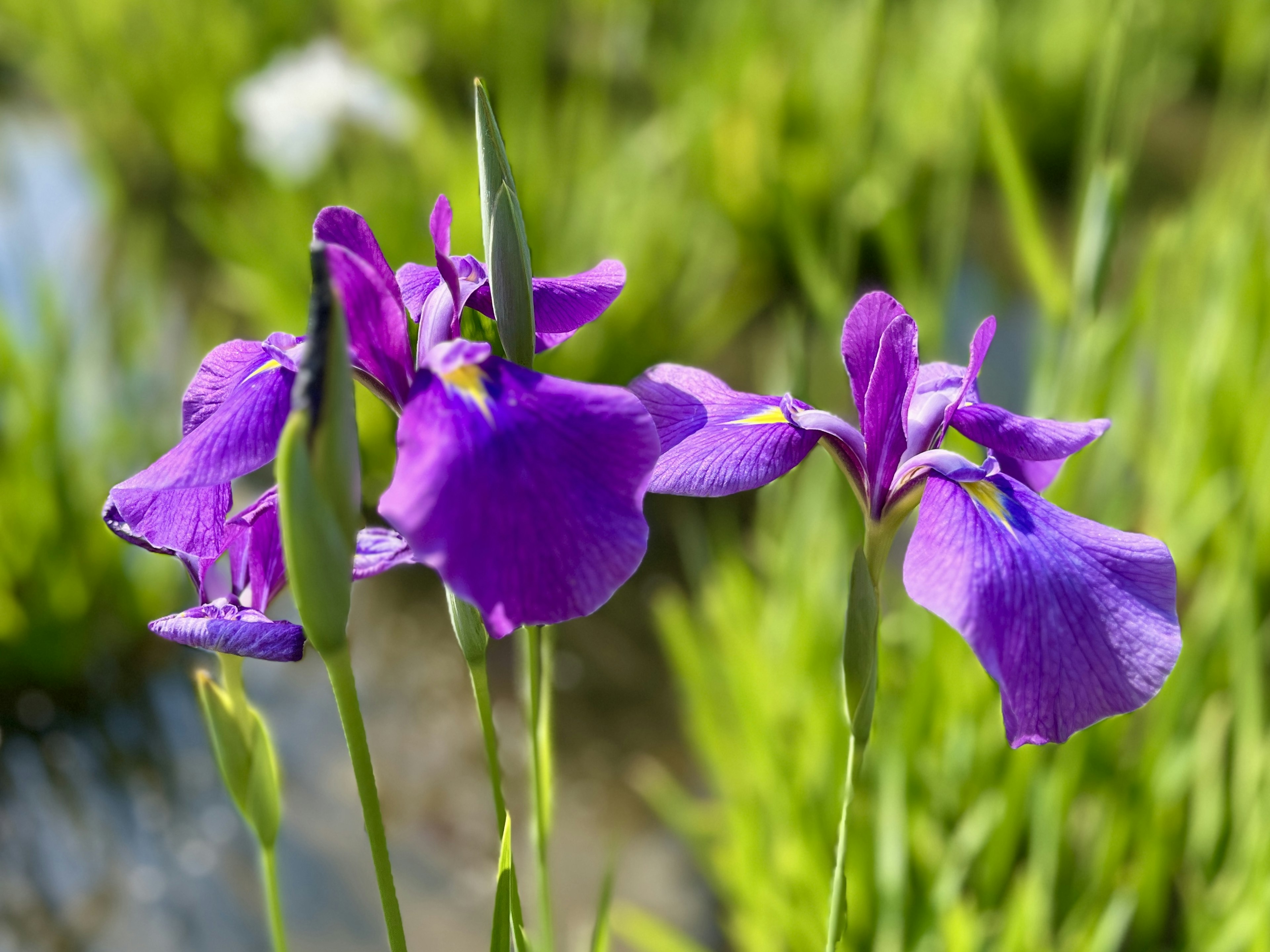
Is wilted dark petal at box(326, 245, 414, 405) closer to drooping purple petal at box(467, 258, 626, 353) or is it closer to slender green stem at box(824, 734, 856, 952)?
drooping purple petal at box(467, 258, 626, 353)

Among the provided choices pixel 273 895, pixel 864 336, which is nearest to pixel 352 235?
pixel 864 336

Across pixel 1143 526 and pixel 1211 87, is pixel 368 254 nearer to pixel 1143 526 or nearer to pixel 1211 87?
pixel 1143 526

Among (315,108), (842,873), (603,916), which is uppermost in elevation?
(315,108)

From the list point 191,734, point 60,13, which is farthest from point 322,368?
point 60,13

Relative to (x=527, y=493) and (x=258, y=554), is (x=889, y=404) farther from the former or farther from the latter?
(x=258, y=554)

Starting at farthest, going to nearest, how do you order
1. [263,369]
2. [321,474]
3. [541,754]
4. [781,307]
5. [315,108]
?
[781,307], [315,108], [541,754], [263,369], [321,474]

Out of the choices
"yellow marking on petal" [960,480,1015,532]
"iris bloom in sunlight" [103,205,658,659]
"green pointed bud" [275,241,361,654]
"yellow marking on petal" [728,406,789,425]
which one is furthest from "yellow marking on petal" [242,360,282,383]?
"yellow marking on petal" [960,480,1015,532]

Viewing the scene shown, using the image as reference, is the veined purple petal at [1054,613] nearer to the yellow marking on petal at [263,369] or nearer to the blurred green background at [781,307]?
the yellow marking on petal at [263,369]
